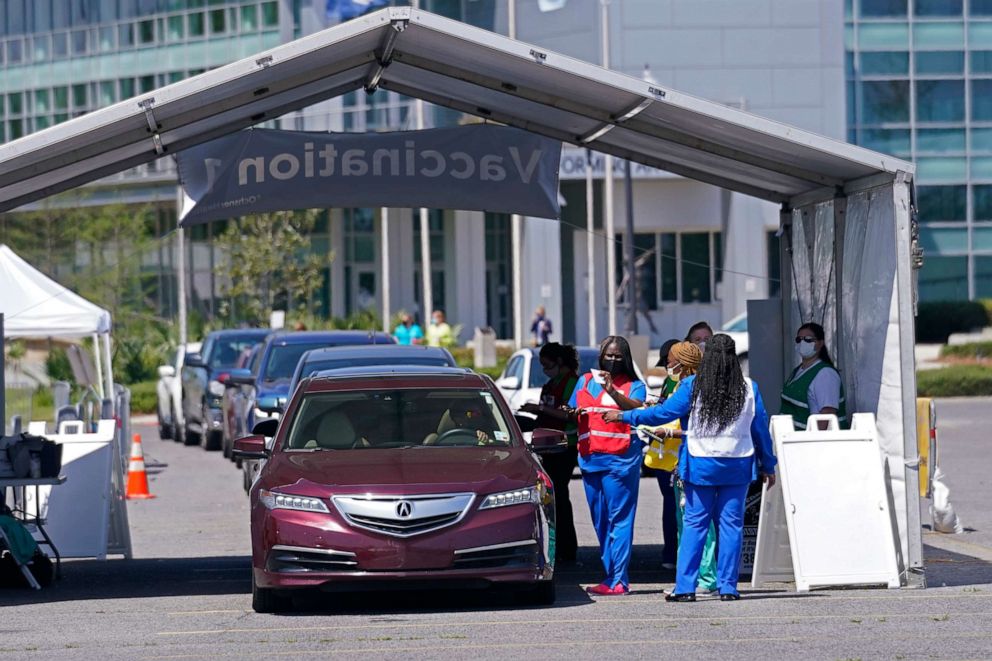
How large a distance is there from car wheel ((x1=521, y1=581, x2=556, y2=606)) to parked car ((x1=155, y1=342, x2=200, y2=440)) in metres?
19.0

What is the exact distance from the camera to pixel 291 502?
995 centimetres

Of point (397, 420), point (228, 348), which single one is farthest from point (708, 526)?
point (228, 348)

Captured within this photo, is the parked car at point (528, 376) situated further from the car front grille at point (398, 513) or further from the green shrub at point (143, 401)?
the green shrub at point (143, 401)

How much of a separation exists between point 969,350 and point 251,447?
3398 centimetres

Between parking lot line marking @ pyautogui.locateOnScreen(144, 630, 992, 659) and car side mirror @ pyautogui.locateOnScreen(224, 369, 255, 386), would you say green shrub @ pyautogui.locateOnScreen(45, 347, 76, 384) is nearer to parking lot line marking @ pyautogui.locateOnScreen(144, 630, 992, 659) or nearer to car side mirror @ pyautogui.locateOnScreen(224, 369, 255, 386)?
car side mirror @ pyautogui.locateOnScreen(224, 369, 255, 386)

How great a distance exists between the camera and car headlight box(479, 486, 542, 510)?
9.97 metres

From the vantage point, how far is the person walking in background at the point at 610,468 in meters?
10.9

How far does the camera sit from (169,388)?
30.2 m

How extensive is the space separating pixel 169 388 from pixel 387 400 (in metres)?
19.5

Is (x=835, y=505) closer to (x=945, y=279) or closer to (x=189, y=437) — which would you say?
(x=189, y=437)

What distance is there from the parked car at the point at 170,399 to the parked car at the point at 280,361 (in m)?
7.24

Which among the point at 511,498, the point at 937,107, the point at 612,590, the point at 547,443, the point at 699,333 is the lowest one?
the point at 612,590

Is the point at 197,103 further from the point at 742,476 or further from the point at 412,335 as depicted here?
the point at 412,335

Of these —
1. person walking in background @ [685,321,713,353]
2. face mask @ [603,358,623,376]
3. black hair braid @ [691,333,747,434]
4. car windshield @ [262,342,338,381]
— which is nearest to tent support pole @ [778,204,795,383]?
person walking in background @ [685,321,713,353]
